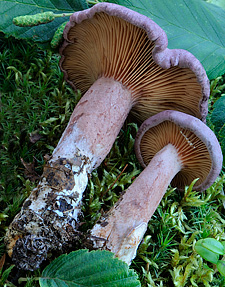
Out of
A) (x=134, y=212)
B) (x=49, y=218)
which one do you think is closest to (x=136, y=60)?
(x=134, y=212)

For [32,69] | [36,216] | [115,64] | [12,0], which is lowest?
[36,216]

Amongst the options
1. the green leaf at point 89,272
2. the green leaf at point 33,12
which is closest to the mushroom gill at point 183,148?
the green leaf at point 89,272

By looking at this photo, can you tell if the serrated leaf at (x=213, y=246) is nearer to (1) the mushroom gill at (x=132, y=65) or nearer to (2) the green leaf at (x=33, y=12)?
(1) the mushroom gill at (x=132, y=65)

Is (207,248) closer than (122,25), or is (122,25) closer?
(207,248)

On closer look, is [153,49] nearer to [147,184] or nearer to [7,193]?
[147,184]

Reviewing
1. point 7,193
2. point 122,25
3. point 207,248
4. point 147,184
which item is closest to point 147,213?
point 147,184

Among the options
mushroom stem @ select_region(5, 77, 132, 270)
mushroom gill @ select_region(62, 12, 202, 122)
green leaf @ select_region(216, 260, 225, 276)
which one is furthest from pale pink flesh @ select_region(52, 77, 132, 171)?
green leaf @ select_region(216, 260, 225, 276)
